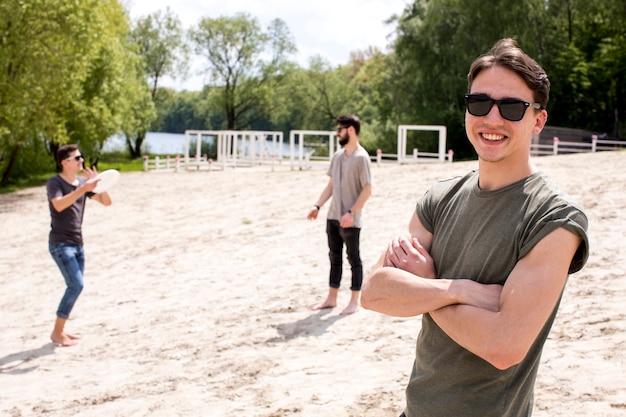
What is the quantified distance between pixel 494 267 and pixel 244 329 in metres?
5.87

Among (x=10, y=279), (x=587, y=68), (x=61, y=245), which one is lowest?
(x=10, y=279)

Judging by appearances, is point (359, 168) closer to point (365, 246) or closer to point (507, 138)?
point (365, 246)

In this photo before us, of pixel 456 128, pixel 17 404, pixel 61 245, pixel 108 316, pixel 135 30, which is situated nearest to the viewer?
pixel 17 404

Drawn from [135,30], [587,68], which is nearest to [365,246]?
[587,68]

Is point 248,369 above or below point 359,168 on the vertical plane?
below

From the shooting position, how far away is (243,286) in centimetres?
971

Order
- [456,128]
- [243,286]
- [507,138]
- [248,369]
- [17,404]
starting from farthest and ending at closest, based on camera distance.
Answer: [456,128] → [243,286] → [248,369] → [17,404] → [507,138]

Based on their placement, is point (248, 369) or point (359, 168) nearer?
point (248, 369)

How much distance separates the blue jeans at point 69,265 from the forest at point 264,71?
18408 mm

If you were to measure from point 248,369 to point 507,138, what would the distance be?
4.61 m

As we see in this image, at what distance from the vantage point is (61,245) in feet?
22.4

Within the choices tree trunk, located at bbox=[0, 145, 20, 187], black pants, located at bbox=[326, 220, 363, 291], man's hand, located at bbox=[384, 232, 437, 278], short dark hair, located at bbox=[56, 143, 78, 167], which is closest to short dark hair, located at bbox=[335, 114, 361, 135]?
black pants, located at bbox=[326, 220, 363, 291]

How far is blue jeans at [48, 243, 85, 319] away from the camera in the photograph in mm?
6805

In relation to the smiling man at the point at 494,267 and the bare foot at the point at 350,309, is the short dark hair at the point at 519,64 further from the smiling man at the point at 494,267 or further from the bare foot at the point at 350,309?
the bare foot at the point at 350,309
